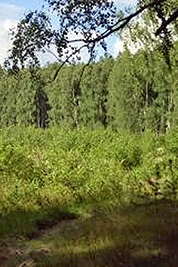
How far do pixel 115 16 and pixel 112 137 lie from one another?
2147cm

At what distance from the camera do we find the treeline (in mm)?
70125

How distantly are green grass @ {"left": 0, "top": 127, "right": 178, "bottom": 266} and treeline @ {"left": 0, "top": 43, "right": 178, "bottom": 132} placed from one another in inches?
1140

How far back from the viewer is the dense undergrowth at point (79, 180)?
14.4m

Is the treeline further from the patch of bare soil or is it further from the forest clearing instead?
the patch of bare soil

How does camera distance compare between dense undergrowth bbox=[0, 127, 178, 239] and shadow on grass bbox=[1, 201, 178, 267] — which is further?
dense undergrowth bbox=[0, 127, 178, 239]

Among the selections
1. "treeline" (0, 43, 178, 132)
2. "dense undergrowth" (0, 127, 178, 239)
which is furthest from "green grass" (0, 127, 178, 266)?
"treeline" (0, 43, 178, 132)

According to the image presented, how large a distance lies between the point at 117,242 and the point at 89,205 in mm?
6376

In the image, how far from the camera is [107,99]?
89.8 meters

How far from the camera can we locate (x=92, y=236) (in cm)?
1013

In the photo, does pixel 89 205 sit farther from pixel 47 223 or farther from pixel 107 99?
pixel 107 99

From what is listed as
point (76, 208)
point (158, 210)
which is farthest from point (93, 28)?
point (76, 208)

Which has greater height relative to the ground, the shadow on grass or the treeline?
the treeline

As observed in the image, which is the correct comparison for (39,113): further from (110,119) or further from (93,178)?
(93,178)

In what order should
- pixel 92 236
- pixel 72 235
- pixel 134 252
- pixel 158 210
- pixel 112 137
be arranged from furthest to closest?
pixel 112 137 < pixel 158 210 < pixel 72 235 < pixel 92 236 < pixel 134 252
